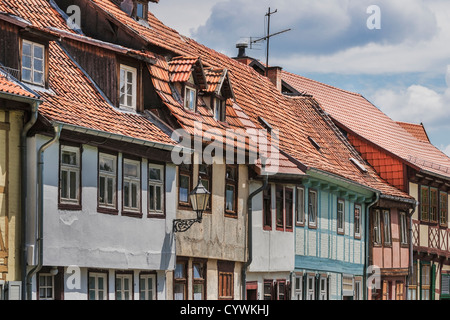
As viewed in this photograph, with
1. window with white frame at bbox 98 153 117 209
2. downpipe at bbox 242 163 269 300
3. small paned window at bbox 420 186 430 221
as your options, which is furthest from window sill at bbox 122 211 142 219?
small paned window at bbox 420 186 430 221

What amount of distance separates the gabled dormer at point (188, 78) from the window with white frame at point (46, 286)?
724 centimetres

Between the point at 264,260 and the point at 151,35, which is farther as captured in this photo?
the point at 264,260

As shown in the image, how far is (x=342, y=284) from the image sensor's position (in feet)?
116

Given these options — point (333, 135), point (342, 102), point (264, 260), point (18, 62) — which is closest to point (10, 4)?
point (18, 62)

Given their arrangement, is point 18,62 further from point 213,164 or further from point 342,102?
point 342,102

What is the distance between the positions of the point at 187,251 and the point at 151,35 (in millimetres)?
5757

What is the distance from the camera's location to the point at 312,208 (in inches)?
1294

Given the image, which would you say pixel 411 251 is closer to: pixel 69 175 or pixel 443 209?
pixel 443 209

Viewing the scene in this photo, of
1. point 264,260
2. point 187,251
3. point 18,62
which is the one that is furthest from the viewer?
point 264,260

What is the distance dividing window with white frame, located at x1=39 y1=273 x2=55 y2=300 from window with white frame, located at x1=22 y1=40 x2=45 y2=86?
3.62 metres

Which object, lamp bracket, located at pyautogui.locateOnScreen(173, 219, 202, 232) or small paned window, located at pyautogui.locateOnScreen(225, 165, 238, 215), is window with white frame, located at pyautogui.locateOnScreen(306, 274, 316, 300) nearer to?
small paned window, located at pyautogui.locateOnScreen(225, 165, 238, 215)

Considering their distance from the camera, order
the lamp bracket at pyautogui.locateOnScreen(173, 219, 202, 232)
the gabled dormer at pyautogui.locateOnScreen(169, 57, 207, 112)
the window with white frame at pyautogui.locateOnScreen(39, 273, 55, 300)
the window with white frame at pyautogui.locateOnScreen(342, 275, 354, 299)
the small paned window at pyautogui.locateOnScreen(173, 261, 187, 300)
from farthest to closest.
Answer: the window with white frame at pyautogui.locateOnScreen(342, 275, 354, 299) < the gabled dormer at pyautogui.locateOnScreen(169, 57, 207, 112) < the small paned window at pyautogui.locateOnScreen(173, 261, 187, 300) < the lamp bracket at pyautogui.locateOnScreen(173, 219, 202, 232) < the window with white frame at pyautogui.locateOnScreen(39, 273, 55, 300)

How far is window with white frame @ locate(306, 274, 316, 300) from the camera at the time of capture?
32250 mm

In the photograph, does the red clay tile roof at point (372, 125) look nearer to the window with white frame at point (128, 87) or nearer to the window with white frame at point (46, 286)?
the window with white frame at point (128, 87)
